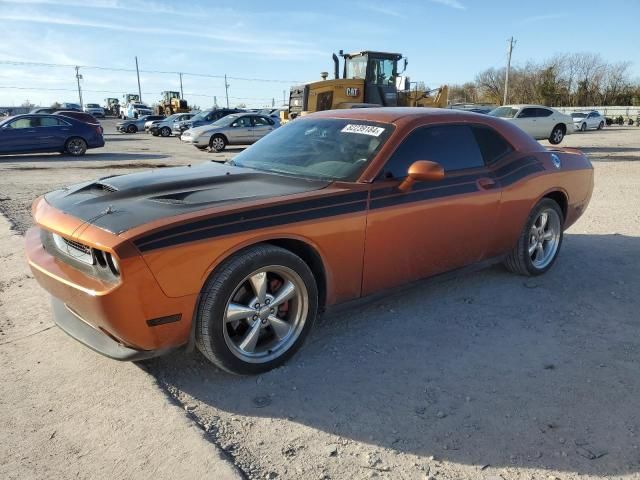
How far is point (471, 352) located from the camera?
3471 mm

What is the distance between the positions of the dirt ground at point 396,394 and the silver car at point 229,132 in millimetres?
15604

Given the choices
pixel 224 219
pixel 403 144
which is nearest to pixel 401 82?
pixel 403 144

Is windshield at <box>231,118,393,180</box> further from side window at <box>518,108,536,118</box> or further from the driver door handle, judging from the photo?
side window at <box>518,108,536,118</box>

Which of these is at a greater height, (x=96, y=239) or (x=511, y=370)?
(x=96, y=239)

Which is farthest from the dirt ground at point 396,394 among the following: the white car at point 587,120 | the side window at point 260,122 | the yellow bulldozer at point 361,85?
the white car at point 587,120

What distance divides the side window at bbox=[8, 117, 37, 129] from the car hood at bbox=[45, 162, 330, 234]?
15.6 metres

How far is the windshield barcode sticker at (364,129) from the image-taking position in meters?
3.84

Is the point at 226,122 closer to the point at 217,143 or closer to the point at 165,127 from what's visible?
the point at 217,143

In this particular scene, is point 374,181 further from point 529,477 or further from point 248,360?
point 529,477

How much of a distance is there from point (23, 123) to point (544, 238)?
17018mm

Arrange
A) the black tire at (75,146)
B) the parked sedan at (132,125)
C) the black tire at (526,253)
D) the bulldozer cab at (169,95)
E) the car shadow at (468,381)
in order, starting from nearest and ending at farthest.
A: the car shadow at (468,381) → the black tire at (526,253) → the black tire at (75,146) → the parked sedan at (132,125) → the bulldozer cab at (169,95)

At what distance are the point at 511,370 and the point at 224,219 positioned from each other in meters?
1.96

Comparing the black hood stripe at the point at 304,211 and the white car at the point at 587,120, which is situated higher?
the black hood stripe at the point at 304,211

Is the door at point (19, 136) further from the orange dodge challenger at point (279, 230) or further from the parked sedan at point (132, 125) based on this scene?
the parked sedan at point (132, 125)
